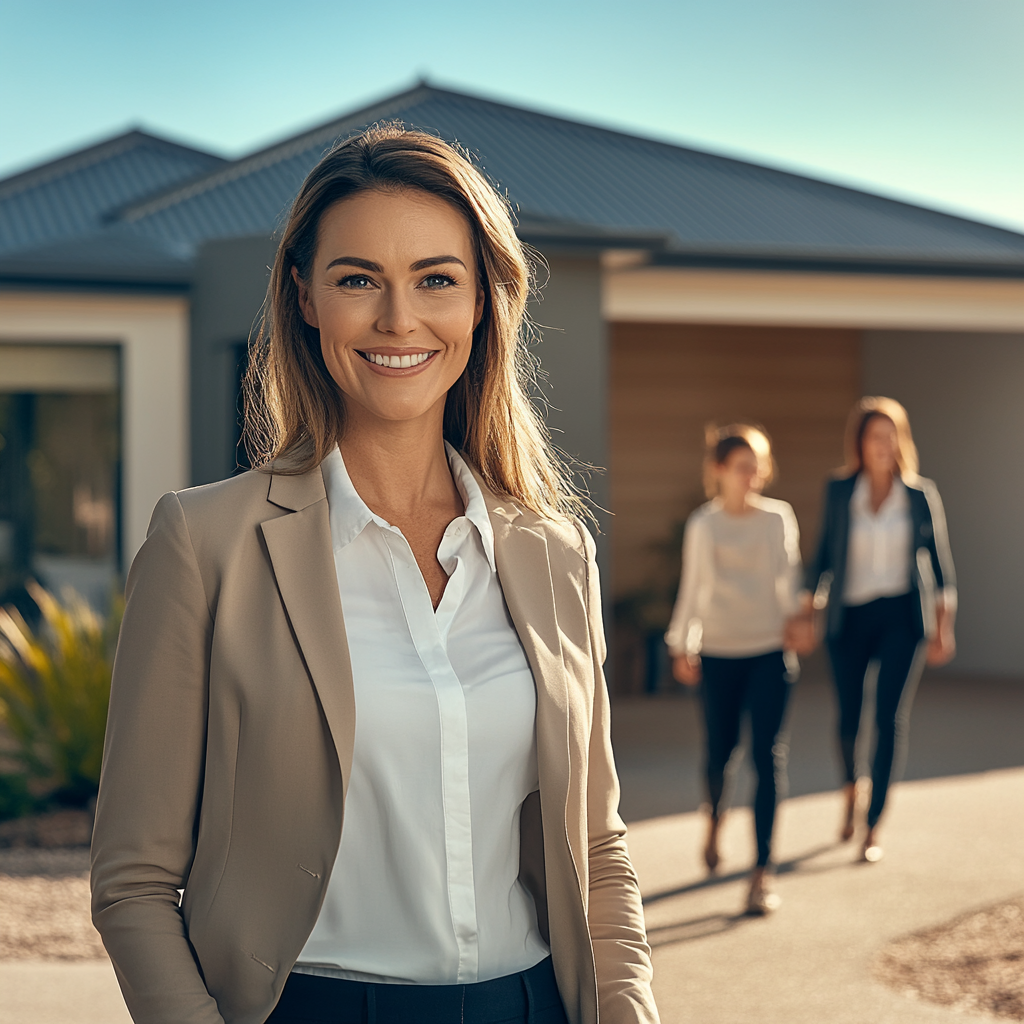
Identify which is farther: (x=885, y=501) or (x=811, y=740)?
(x=811, y=740)

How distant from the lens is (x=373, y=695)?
1.72 meters

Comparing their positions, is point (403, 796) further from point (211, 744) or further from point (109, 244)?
point (109, 244)

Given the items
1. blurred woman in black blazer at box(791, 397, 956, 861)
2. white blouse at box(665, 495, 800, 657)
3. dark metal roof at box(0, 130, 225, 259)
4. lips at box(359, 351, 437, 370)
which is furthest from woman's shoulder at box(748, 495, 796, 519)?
dark metal roof at box(0, 130, 225, 259)

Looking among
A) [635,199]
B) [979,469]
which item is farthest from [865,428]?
[979,469]

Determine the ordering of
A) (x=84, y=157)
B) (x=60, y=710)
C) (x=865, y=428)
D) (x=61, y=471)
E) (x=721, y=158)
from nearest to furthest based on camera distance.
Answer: (x=865, y=428), (x=60, y=710), (x=61, y=471), (x=721, y=158), (x=84, y=157)

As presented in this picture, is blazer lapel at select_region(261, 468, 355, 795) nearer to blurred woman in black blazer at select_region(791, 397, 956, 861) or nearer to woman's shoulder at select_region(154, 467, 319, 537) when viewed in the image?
woman's shoulder at select_region(154, 467, 319, 537)

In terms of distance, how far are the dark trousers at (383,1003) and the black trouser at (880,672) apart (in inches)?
205

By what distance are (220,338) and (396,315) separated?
25.2 feet

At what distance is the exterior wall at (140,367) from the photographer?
31.7ft

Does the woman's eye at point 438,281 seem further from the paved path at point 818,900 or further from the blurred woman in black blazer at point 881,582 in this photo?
the blurred woman in black blazer at point 881,582

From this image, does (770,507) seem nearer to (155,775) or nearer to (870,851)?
(870,851)

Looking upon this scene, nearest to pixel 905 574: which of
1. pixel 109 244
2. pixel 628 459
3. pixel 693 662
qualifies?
pixel 693 662

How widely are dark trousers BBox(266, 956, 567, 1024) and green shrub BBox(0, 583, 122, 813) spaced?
226 inches

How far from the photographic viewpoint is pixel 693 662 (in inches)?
250
